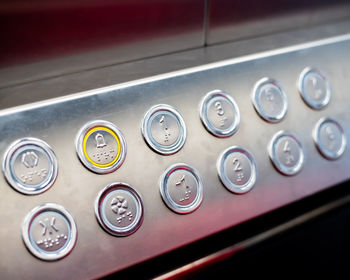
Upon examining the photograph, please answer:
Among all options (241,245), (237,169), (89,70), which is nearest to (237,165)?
(237,169)

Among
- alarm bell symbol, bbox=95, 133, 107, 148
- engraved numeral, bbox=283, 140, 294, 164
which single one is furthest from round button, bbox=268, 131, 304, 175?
alarm bell symbol, bbox=95, 133, 107, 148

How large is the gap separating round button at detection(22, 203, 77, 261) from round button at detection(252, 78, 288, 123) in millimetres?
298

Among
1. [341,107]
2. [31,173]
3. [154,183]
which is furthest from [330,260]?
[31,173]

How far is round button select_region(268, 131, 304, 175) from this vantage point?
0.56 meters

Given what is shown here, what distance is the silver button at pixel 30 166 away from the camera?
0.45m

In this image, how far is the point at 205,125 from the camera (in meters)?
0.54

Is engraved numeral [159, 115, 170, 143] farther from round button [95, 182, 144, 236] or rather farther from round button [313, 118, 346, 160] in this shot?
round button [313, 118, 346, 160]

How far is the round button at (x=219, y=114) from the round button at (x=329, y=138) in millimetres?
135

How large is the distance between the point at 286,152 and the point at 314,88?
120 millimetres

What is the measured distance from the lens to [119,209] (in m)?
0.48

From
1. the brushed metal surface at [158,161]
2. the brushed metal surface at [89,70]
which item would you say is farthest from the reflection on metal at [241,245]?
the brushed metal surface at [89,70]

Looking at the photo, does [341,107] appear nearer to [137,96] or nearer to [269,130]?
[269,130]

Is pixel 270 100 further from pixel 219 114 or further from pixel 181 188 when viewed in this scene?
pixel 181 188

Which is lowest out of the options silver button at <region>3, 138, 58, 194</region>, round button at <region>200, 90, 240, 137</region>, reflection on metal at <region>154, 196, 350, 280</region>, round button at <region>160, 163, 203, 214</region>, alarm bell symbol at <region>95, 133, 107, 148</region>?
reflection on metal at <region>154, 196, 350, 280</region>
